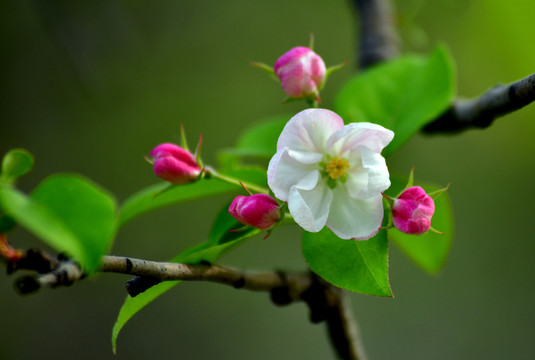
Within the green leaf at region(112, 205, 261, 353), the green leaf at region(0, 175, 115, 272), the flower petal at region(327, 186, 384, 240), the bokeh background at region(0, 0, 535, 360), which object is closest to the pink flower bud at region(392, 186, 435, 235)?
the flower petal at region(327, 186, 384, 240)

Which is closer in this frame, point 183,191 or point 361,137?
point 361,137

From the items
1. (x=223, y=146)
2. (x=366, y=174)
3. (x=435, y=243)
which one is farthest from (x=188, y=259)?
(x=223, y=146)

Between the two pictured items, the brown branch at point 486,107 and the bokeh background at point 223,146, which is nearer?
the brown branch at point 486,107

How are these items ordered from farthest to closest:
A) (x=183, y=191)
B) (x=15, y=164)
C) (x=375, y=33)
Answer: (x=375, y=33), (x=183, y=191), (x=15, y=164)

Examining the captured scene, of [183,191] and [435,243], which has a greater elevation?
[183,191]

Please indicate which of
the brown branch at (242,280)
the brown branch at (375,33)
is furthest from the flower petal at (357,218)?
the brown branch at (375,33)

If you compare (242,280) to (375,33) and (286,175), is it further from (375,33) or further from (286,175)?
(375,33)

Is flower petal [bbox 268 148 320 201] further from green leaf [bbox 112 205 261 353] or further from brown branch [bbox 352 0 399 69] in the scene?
brown branch [bbox 352 0 399 69]

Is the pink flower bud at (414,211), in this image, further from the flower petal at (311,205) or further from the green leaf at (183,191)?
the green leaf at (183,191)
